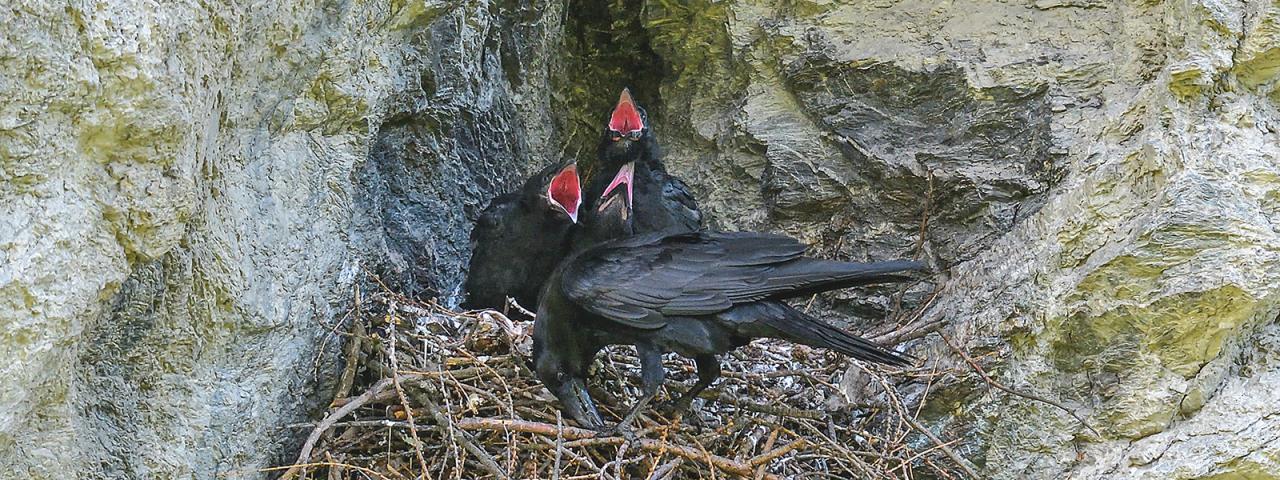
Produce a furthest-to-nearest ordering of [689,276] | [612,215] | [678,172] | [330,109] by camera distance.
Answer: [678,172]
[612,215]
[330,109]
[689,276]

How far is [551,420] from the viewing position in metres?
2.98

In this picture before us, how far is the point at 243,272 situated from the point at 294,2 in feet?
1.85

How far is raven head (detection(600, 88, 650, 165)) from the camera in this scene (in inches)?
153

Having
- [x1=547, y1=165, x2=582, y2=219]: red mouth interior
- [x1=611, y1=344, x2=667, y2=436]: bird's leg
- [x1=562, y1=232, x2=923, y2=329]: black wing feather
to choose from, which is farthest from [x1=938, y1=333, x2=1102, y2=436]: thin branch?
[x1=547, y1=165, x2=582, y2=219]: red mouth interior

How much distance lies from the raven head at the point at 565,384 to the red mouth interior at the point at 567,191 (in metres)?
0.87

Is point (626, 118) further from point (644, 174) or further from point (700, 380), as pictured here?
point (700, 380)

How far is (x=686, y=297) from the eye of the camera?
2854 millimetres

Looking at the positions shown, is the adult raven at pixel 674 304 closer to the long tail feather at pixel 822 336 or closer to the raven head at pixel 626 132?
the long tail feather at pixel 822 336

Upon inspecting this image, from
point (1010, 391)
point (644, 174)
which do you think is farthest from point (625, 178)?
point (1010, 391)

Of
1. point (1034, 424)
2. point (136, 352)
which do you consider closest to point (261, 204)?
point (136, 352)

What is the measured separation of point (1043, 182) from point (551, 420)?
144 cm

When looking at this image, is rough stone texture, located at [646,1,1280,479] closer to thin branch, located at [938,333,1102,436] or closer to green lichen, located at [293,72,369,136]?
thin branch, located at [938,333,1102,436]

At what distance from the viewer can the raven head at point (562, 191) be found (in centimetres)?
376

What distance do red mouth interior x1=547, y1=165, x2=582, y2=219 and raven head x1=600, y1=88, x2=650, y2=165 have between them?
193 millimetres
